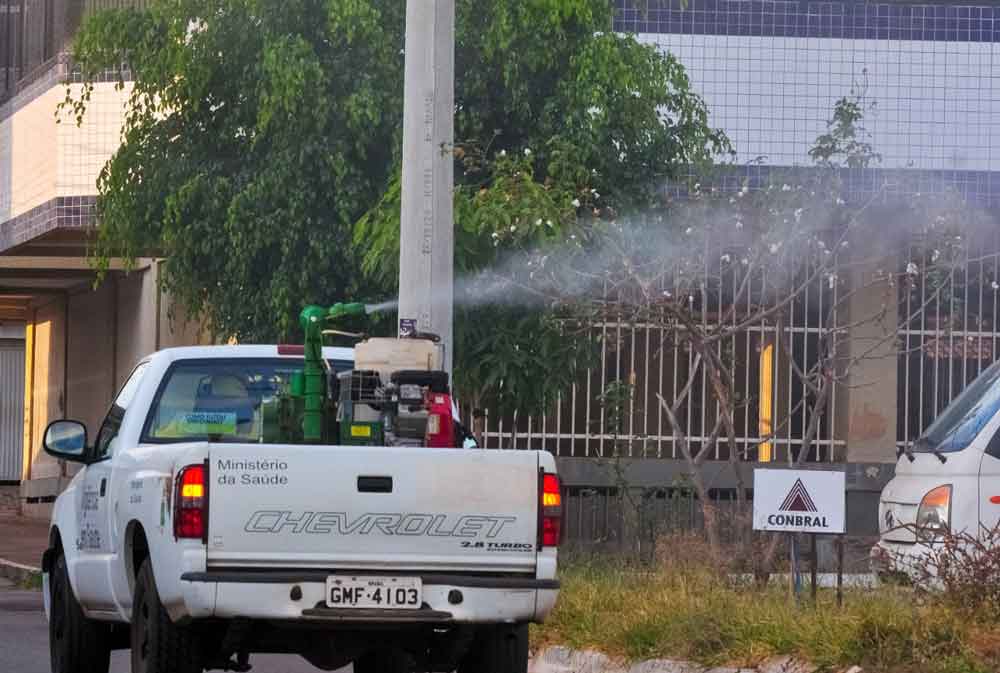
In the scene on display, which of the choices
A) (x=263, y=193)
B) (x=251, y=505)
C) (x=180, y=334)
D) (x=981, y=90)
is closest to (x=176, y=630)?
(x=251, y=505)

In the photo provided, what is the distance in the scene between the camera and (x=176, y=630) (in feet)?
27.3

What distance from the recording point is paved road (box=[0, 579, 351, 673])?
1184 cm

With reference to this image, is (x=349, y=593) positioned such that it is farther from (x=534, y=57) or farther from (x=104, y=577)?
(x=534, y=57)

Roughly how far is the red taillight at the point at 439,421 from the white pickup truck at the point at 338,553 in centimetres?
92

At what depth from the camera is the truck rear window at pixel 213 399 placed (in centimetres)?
962

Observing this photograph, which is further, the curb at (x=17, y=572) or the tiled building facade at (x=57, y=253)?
the tiled building facade at (x=57, y=253)

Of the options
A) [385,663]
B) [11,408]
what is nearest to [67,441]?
[385,663]

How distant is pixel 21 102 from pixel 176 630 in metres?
18.3

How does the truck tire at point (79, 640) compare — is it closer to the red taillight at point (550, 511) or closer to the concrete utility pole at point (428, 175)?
the concrete utility pole at point (428, 175)

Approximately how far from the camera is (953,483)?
11.8m

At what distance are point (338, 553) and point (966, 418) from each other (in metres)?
5.38

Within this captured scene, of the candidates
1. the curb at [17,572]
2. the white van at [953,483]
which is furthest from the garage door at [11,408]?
the white van at [953,483]

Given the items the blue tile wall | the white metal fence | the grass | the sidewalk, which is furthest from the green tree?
the sidewalk

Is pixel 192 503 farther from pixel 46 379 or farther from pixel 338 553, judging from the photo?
pixel 46 379
